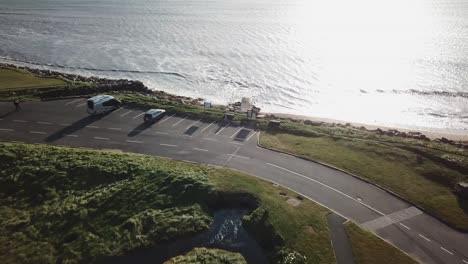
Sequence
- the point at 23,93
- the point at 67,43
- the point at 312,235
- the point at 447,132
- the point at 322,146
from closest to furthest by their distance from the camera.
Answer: the point at 312,235
the point at 322,146
the point at 23,93
the point at 447,132
the point at 67,43

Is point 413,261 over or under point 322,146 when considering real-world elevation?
under

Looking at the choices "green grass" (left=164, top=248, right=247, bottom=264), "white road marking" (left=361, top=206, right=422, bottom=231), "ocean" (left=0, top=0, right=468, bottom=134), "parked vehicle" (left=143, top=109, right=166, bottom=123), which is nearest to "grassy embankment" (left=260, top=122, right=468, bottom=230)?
"white road marking" (left=361, top=206, right=422, bottom=231)

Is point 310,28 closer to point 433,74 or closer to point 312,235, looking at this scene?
point 433,74

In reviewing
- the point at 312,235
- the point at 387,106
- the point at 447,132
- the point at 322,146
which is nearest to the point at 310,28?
the point at 387,106

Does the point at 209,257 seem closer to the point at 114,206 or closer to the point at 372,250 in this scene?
the point at 114,206

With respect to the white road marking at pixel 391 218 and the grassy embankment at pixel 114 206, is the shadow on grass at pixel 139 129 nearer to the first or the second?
the grassy embankment at pixel 114 206

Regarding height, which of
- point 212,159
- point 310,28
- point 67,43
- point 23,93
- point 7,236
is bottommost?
point 7,236

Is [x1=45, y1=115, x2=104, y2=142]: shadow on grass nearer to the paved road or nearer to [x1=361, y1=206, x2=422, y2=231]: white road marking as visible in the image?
the paved road

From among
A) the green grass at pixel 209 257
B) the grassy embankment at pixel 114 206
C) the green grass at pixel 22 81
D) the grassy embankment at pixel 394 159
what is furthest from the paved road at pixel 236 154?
the green grass at pixel 22 81
